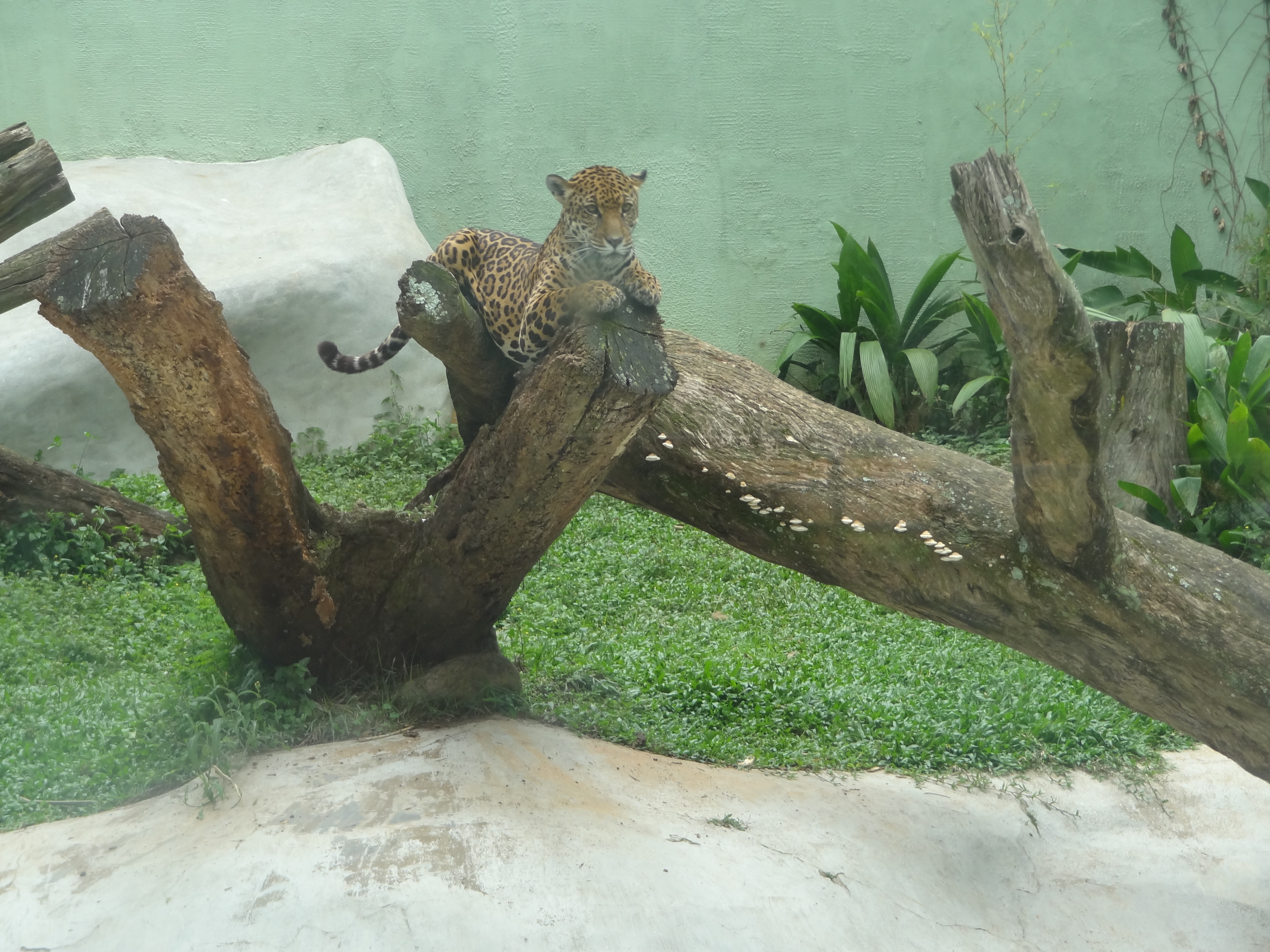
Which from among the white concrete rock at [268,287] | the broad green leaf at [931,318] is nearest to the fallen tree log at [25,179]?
the white concrete rock at [268,287]

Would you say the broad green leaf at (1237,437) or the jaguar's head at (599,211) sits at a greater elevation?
the jaguar's head at (599,211)

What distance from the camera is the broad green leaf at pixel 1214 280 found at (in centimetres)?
771

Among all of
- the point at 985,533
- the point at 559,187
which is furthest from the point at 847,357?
the point at 985,533

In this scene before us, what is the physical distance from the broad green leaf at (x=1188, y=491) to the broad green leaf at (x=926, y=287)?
2.40m

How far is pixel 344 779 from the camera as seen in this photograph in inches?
130

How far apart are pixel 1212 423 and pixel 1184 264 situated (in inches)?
77.6

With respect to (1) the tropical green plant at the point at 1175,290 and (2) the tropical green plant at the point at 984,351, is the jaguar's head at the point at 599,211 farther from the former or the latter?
(1) the tropical green plant at the point at 1175,290

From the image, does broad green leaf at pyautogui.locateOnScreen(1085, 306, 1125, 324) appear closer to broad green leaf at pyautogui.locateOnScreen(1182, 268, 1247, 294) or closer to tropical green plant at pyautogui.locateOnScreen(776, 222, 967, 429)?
broad green leaf at pyautogui.locateOnScreen(1182, 268, 1247, 294)

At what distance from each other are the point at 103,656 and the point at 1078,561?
12.4 feet

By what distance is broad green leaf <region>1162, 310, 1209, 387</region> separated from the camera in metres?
6.66

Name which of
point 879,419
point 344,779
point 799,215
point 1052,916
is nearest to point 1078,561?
point 1052,916

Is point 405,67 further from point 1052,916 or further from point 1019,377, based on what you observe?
point 1052,916

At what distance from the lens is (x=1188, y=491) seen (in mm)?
5977

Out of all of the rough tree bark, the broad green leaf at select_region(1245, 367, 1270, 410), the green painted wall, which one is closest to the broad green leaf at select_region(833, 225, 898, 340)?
the green painted wall
